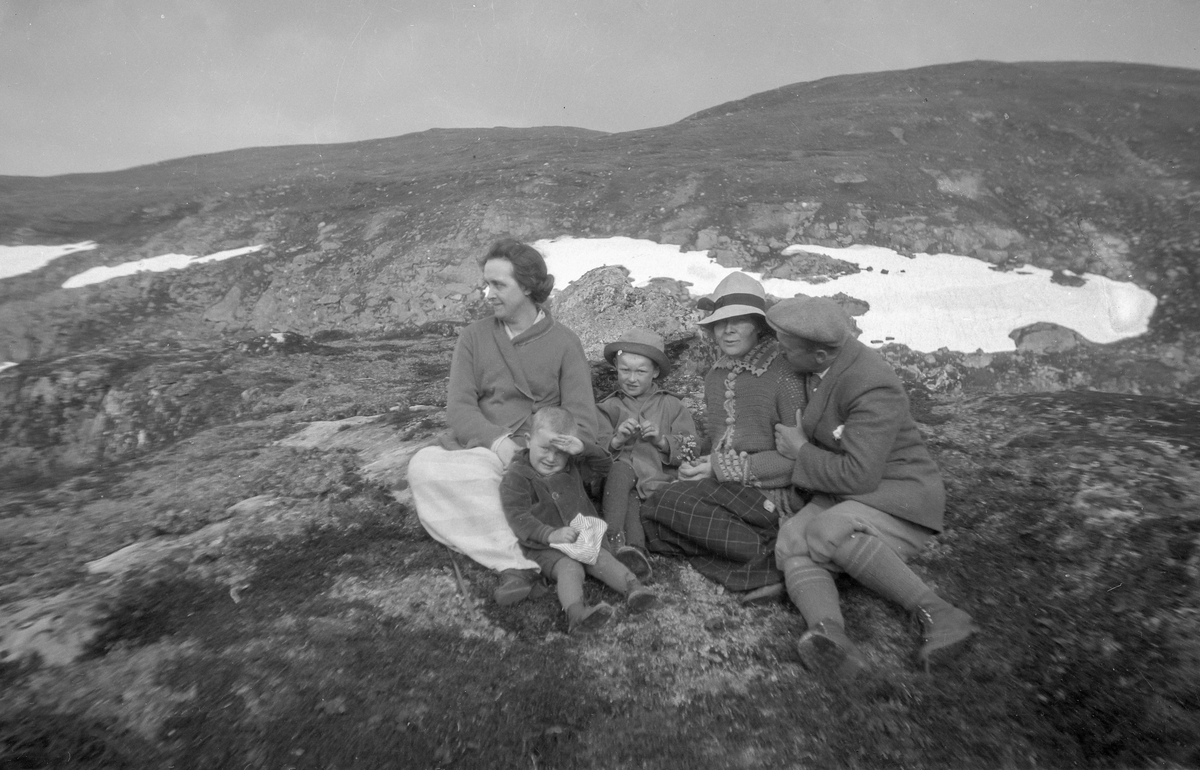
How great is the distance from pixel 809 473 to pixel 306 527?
12.4 ft

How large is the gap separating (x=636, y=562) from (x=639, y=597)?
515 mm

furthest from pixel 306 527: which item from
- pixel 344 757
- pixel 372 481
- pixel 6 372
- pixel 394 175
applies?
pixel 394 175

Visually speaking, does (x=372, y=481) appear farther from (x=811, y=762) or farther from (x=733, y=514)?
(x=811, y=762)

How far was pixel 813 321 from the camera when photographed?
4.17 metres

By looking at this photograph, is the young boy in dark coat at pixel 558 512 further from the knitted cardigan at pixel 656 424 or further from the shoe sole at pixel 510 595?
the knitted cardigan at pixel 656 424

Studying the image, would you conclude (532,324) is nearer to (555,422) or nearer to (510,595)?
(555,422)

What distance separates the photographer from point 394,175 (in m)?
25.7

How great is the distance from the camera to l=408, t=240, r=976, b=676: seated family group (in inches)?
160

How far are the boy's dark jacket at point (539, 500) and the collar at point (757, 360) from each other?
4.31ft

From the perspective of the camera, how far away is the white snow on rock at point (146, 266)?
18062mm

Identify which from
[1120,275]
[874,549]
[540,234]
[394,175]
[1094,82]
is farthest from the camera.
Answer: [1094,82]

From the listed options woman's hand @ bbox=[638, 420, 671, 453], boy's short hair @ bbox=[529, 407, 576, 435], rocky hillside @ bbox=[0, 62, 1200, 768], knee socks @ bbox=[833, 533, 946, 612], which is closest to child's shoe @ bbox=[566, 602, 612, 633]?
rocky hillside @ bbox=[0, 62, 1200, 768]

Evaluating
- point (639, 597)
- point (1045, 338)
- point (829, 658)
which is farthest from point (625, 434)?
point (1045, 338)

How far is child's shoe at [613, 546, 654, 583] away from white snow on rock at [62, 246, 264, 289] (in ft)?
58.8
